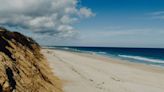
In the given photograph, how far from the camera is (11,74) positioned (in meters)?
8.42

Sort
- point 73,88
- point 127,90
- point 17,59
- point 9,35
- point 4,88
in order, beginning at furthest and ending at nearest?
1. point 127,90
2. point 73,88
3. point 9,35
4. point 17,59
5. point 4,88

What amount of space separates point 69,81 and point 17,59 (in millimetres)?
7113

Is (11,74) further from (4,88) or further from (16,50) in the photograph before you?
(16,50)

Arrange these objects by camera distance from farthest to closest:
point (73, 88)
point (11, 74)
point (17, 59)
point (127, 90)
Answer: point (127, 90)
point (73, 88)
point (17, 59)
point (11, 74)

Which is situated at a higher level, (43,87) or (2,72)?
(2,72)

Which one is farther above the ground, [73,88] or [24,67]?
[24,67]

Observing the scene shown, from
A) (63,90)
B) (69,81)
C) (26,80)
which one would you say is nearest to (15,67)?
(26,80)

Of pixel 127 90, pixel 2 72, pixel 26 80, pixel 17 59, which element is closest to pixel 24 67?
pixel 17 59

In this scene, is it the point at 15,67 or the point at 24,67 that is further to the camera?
the point at 24,67

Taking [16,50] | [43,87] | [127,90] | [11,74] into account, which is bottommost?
[127,90]

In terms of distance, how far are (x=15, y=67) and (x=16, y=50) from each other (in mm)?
2269

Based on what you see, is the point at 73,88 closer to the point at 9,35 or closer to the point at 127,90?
the point at 127,90

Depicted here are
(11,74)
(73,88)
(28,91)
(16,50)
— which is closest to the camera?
(11,74)

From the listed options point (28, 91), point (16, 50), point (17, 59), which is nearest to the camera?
point (28, 91)
